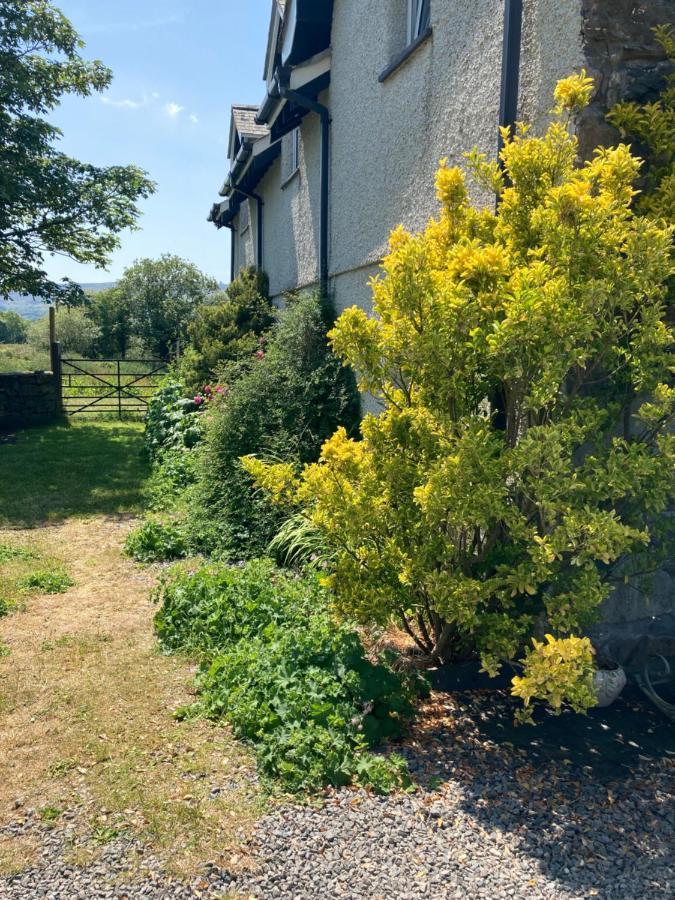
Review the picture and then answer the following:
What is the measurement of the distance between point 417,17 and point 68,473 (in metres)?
8.20

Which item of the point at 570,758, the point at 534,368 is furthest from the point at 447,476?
the point at 570,758

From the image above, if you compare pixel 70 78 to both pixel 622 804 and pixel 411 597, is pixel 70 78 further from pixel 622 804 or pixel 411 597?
pixel 622 804

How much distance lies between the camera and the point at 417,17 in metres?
6.76

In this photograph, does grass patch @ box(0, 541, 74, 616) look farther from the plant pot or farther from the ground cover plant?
the plant pot

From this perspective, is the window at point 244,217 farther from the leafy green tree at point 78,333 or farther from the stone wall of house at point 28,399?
the leafy green tree at point 78,333

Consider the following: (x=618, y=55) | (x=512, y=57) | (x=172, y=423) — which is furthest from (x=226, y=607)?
(x=172, y=423)

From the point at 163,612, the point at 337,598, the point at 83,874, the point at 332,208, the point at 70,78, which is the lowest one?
the point at 83,874

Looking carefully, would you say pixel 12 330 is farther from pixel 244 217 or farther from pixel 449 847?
pixel 449 847

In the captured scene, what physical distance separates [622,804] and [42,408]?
1580 centimetres

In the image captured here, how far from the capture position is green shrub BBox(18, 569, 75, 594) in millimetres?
6008

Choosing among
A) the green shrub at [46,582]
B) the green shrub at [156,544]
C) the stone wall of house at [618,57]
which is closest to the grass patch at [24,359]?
the green shrub at [156,544]

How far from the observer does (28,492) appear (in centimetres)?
977

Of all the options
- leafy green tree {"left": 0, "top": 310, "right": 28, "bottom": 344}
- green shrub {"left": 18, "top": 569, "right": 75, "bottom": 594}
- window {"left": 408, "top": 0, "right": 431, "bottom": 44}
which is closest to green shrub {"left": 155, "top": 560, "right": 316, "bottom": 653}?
green shrub {"left": 18, "top": 569, "right": 75, "bottom": 594}

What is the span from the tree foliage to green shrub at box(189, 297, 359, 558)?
4.09 meters
